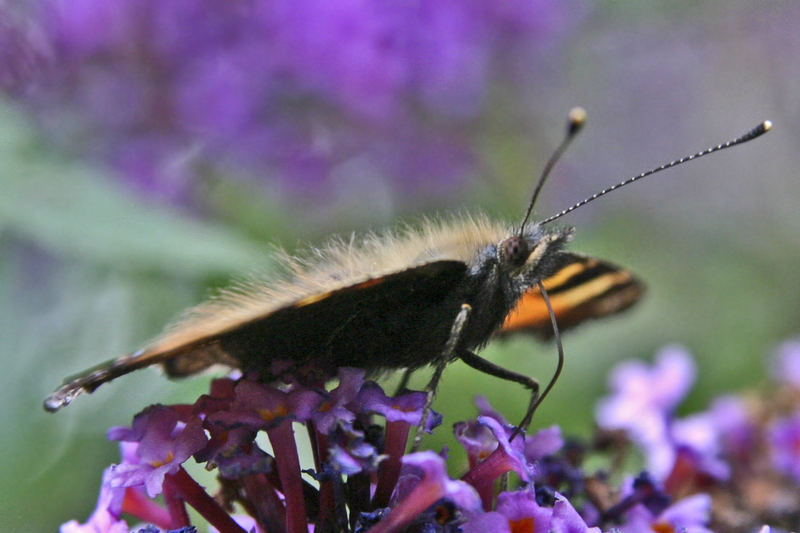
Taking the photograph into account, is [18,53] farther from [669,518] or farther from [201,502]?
[669,518]

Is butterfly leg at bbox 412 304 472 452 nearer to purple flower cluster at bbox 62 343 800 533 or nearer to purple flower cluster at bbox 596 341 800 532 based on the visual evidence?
purple flower cluster at bbox 62 343 800 533

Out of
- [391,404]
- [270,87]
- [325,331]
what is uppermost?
[270,87]

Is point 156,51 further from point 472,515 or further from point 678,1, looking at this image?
point 472,515

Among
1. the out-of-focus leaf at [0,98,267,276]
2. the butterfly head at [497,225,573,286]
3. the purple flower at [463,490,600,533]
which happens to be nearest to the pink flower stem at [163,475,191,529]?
the purple flower at [463,490,600,533]

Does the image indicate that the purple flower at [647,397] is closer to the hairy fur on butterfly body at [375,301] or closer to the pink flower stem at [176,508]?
the hairy fur on butterfly body at [375,301]

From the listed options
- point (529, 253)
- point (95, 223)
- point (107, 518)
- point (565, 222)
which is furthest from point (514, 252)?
point (565, 222)
